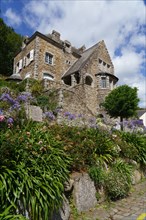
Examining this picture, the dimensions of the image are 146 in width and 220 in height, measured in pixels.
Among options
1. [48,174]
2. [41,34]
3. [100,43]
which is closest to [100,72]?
[100,43]

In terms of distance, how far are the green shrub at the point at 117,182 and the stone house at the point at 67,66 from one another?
55.4 feet

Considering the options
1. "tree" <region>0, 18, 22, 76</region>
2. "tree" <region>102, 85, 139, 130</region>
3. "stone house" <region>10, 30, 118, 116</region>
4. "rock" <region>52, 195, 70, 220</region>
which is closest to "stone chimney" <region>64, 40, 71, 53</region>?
"stone house" <region>10, 30, 118, 116</region>

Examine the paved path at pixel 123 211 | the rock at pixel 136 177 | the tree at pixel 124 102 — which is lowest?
the paved path at pixel 123 211

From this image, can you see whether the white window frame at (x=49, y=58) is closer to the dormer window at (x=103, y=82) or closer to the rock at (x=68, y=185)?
the dormer window at (x=103, y=82)

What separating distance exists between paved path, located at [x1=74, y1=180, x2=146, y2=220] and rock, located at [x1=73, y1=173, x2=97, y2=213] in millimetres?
156

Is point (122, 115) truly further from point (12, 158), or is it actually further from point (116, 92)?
point (12, 158)

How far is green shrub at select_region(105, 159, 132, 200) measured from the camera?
5195 mm

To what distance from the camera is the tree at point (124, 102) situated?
1950cm

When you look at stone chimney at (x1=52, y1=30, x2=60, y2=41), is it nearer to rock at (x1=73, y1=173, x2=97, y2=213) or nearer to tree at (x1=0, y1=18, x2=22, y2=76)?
tree at (x1=0, y1=18, x2=22, y2=76)

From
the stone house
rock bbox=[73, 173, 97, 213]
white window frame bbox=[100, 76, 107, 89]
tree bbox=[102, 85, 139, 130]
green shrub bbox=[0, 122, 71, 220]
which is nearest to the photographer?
green shrub bbox=[0, 122, 71, 220]

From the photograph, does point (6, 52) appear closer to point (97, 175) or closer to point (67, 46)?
point (67, 46)

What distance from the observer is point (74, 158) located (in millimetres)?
4758

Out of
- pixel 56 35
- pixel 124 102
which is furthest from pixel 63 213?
pixel 56 35

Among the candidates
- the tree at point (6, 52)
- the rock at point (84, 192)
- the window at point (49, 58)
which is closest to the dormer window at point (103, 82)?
the window at point (49, 58)
